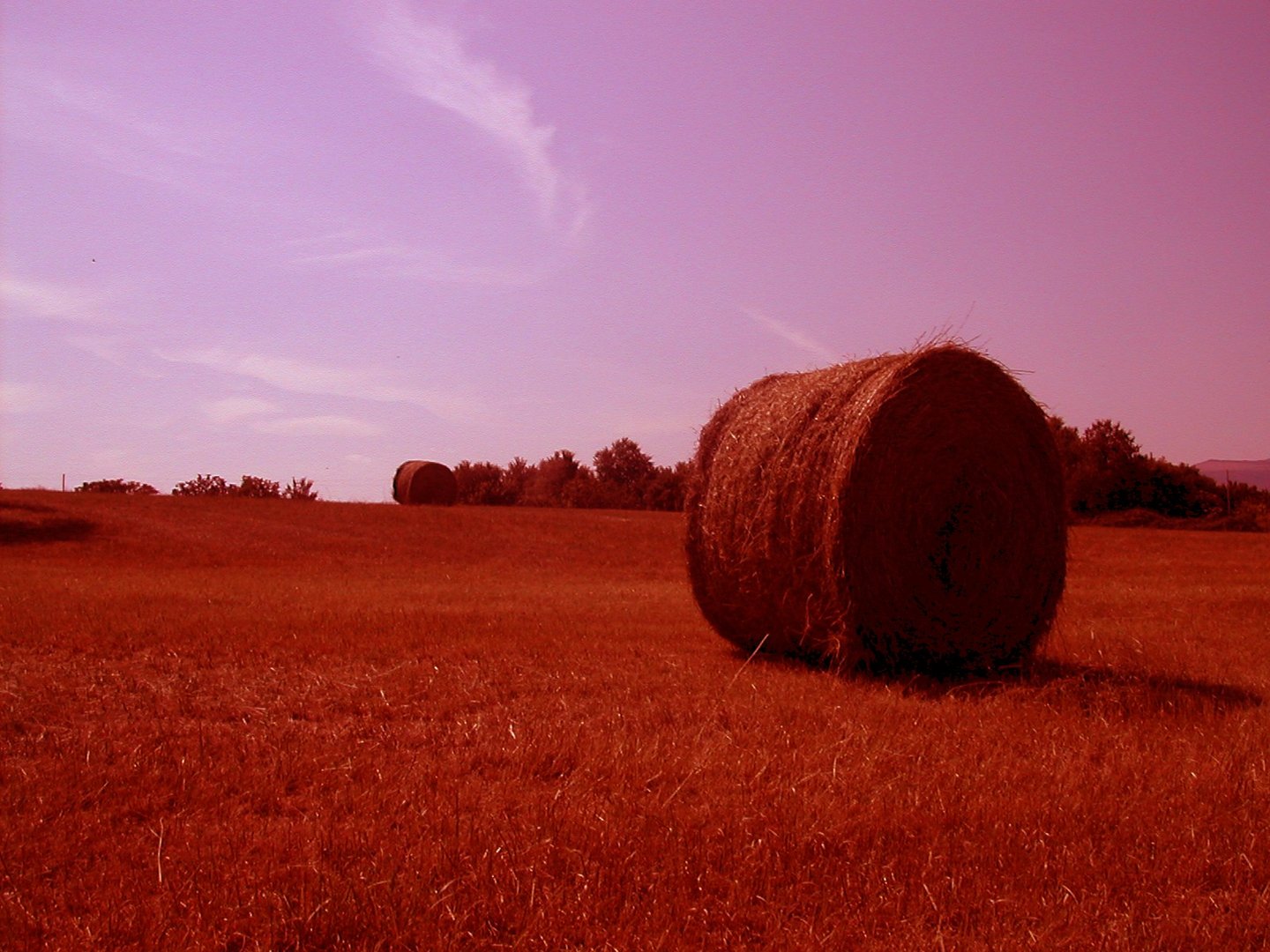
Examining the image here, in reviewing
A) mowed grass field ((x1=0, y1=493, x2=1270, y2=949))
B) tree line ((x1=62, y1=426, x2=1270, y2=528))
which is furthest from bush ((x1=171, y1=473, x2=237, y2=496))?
mowed grass field ((x1=0, y1=493, x2=1270, y2=949))

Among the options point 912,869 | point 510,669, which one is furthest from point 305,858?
point 510,669

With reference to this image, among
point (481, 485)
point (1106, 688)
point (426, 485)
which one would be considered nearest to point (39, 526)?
point (426, 485)

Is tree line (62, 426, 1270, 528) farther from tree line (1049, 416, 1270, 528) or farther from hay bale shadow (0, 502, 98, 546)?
hay bale shadow (0, 502, 98, 546)

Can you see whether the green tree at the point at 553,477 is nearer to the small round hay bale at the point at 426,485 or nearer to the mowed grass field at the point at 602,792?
the small round hay bale at the point at 426,485

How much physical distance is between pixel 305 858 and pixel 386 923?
2.20ft

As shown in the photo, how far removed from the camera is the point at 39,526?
22984mm

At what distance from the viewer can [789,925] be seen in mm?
3531

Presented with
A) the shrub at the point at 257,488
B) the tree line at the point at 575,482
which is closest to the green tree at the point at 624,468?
the tree line at the point at 575,482

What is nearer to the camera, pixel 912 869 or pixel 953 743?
pixel 912 869

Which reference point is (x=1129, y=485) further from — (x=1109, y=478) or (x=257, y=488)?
(x=257, y=488)

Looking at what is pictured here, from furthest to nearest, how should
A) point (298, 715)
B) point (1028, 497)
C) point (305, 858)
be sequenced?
point (1028, 497) → point (298, 715) → point (305, 858)

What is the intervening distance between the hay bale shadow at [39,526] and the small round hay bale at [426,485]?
10.6m

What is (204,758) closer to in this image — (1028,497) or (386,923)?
(386,923)

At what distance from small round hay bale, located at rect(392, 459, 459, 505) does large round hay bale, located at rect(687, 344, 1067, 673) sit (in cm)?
2512
